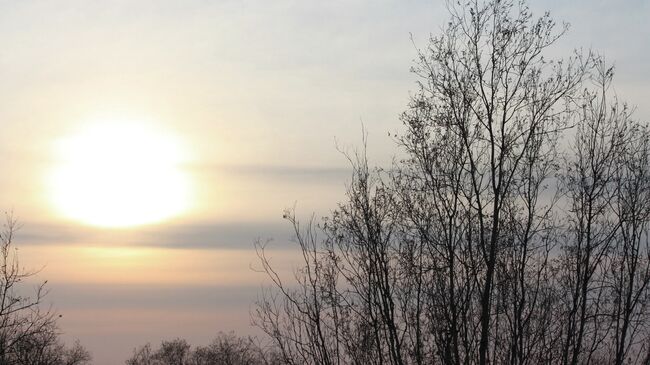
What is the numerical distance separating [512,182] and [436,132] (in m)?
1.84

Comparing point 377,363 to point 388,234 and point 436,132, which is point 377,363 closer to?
point 388,234

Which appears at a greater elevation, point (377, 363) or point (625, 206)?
point (625, 206)

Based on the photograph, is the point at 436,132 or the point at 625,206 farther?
the point at 625,206

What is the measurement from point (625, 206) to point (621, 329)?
3291 millimetres

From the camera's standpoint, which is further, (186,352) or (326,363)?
(186,352)

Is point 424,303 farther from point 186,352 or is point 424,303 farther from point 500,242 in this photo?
point 186,352

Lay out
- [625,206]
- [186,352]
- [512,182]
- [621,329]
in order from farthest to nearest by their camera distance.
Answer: [186,352], [625,206], [621,329], [512,182]

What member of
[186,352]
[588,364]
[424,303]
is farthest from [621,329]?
[186,352]

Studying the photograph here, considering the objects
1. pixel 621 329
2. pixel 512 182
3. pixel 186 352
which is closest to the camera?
pixel 512 182

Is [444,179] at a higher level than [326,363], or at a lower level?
higher

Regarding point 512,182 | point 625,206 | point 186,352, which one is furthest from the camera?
point 186,352

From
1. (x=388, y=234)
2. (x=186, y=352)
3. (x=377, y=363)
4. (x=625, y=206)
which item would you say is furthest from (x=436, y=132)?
(x=186, y=352)

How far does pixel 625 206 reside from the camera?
20500mm

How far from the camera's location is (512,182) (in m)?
16.7
